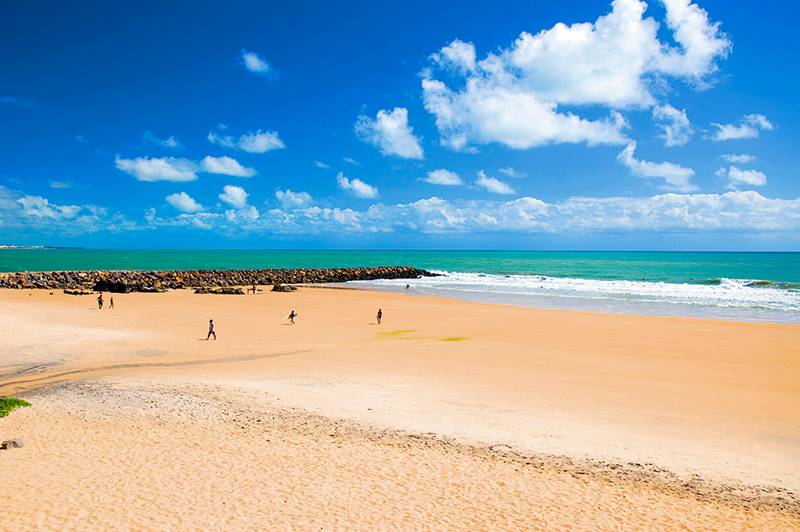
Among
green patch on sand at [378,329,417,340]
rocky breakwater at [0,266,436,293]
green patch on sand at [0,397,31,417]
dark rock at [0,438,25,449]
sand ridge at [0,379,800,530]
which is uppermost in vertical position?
rocky breakwater at [0,266,436,293]

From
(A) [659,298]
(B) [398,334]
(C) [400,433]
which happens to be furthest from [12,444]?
(A) [659,298]

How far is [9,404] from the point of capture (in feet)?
44.0

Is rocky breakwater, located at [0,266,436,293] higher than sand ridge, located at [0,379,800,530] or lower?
higher

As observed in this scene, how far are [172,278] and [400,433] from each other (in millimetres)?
57684

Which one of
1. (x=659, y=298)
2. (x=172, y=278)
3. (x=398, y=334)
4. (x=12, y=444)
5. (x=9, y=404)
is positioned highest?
(x=172, y=278)

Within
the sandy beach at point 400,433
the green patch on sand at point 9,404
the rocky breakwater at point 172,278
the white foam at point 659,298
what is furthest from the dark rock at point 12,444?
the rocky breakwater at point 172,278

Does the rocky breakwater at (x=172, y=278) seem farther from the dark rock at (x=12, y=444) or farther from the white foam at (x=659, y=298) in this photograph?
the dark rock at (x=12, y=444)

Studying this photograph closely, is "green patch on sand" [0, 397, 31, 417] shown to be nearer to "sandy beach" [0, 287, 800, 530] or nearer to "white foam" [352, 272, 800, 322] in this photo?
"sandy beach" [0, 287, 800, 530]

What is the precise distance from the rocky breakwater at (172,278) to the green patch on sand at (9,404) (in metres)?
36.4

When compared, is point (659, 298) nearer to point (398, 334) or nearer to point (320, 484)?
point (398, 334)

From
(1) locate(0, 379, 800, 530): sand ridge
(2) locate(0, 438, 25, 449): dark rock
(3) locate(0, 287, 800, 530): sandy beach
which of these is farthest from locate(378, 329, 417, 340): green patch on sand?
(2) locate(0, 438, 25, 449): dark rock

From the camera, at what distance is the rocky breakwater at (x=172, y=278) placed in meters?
53.2

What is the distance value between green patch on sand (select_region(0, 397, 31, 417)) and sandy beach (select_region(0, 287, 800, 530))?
0.64 ft

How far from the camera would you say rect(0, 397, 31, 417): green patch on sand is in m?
13.0
